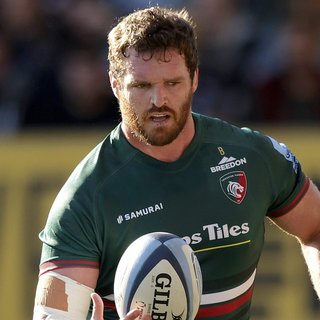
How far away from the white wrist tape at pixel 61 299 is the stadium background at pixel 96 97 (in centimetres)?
391

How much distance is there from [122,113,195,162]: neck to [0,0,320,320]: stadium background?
140 inches

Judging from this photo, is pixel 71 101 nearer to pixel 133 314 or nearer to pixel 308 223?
pixel 308 223

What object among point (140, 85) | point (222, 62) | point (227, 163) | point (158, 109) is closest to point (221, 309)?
point (227, 163)

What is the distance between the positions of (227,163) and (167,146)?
34 centimetres

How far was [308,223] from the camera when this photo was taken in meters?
6.10

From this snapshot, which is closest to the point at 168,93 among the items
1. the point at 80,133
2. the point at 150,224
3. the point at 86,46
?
the point at 150,224

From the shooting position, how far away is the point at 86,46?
398 inches

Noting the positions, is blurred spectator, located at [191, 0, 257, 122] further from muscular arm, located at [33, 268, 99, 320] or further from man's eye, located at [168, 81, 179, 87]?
muscular arm, located at [33, 268, 99, 320]

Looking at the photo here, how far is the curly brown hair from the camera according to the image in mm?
5398

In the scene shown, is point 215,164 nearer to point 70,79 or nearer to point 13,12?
point 70,79

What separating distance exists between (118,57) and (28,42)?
4694 mm

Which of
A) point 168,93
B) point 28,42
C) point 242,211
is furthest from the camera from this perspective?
point 28,42

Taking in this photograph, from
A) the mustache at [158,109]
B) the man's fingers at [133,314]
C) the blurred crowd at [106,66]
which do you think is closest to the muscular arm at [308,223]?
the mustache at [158,109]

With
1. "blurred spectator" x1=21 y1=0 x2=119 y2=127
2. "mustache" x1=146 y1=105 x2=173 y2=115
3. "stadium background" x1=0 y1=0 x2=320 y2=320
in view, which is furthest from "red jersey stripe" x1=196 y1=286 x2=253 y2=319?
"blurred spectator" x1=21 y1=0 x2=119 y2=127
